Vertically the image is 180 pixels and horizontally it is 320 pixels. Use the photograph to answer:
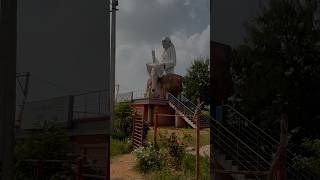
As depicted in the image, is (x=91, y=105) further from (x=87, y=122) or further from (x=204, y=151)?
(x=204, y=151)

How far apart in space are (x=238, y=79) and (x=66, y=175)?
1.46 m

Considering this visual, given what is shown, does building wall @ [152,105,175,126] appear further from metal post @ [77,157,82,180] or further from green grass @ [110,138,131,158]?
metal post @ [77,157,82,180]

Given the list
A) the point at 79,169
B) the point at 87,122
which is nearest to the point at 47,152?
the point at 79,169

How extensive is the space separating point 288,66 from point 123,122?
14.5ft

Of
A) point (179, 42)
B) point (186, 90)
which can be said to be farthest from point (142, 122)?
point (179, 42)

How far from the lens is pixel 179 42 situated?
147 inches

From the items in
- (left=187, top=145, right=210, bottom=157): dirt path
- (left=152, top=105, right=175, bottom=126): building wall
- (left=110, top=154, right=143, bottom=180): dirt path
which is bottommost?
(left=110, top=154, right=143, bottom=180): dirt path

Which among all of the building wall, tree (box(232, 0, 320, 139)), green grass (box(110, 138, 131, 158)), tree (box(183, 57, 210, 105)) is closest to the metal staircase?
tree (box(232, 0, 320, 139))

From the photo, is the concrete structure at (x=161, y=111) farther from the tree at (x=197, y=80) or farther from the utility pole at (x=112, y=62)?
the utility pole at (x=112, y=62)

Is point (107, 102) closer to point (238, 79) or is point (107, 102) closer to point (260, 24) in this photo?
point (238, 79)

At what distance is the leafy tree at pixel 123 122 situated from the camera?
21.3 feet

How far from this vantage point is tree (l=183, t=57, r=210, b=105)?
372 cm

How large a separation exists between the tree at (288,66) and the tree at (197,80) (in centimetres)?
80

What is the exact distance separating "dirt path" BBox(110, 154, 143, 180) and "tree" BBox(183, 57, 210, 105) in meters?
1.03
